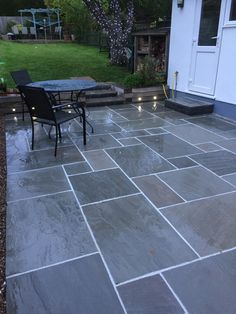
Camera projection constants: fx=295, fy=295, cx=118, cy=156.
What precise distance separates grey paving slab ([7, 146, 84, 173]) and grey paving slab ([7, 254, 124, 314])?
161cm

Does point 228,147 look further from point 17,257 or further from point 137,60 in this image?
point 137,60

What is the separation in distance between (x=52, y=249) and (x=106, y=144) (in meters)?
2.12

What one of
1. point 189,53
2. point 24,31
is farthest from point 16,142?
point 24,31

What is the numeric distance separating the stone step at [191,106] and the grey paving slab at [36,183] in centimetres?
297

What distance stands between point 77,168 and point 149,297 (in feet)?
6.00

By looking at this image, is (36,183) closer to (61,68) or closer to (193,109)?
(193,109)

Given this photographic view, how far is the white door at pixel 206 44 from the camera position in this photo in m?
5.01

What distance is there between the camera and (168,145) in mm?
3922

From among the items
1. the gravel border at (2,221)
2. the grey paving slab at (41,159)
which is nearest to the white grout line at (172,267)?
the gravel border at (2,221)

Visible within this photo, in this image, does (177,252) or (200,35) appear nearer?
(177,252)

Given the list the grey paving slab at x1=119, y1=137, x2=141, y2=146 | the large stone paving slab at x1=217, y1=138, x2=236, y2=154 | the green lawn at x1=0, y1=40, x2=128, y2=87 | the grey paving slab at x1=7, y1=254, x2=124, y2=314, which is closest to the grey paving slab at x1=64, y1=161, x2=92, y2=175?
the grey paving slab at x1=119, y1=137, x2=141, y2=146

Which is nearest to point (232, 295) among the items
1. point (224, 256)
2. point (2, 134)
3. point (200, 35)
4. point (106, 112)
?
point (224, 256)

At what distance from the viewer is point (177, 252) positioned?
6.50 ft

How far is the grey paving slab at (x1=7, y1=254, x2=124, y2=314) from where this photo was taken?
5.17ft
